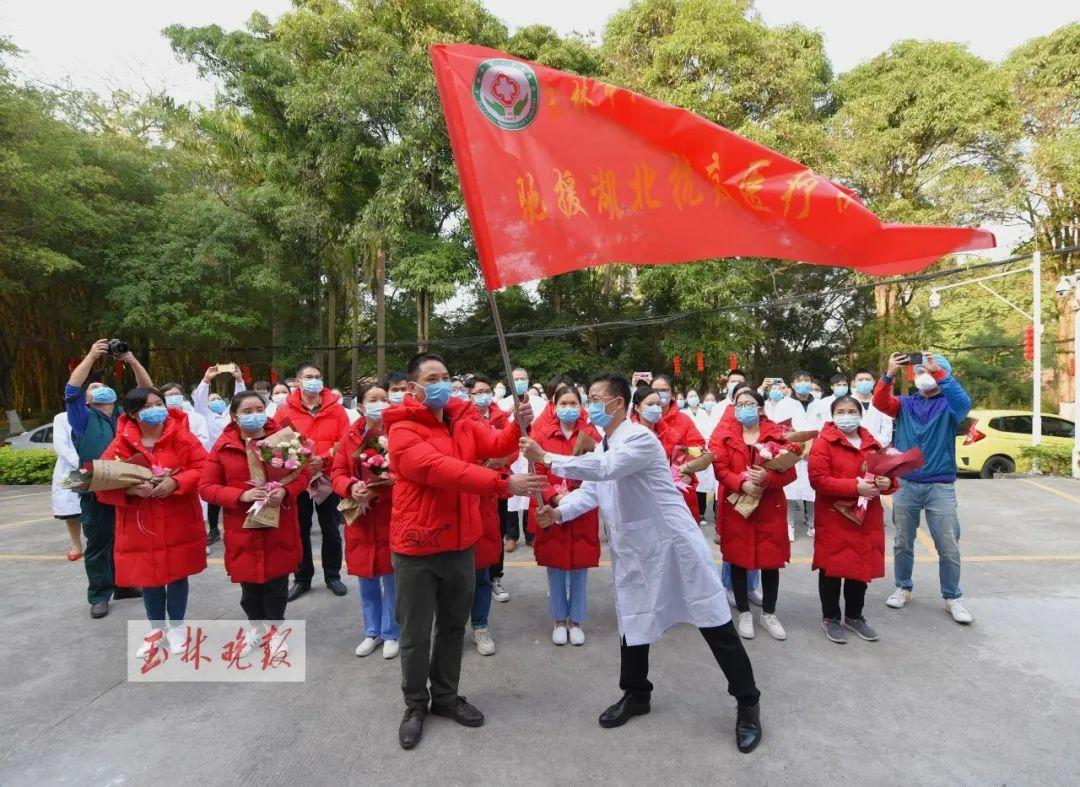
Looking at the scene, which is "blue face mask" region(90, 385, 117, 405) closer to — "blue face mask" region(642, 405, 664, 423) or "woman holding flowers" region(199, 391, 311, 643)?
"woman holding flowers" region(199, 391, 311, 643)

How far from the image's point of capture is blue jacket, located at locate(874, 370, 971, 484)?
434cm

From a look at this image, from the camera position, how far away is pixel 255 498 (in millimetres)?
3590

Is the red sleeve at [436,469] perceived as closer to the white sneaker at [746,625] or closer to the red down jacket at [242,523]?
the red down jacket at [242,523]

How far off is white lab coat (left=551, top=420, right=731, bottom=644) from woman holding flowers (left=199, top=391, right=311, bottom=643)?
200cm

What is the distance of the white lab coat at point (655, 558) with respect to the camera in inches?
114

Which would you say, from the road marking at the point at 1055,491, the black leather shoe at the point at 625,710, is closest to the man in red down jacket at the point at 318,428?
the black leather shoe at the point at 625,710

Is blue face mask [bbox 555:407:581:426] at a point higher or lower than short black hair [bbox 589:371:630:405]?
lower

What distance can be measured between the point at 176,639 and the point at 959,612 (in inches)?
210

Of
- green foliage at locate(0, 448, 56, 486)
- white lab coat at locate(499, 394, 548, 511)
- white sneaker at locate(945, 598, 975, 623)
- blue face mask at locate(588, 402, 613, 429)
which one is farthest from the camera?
green foliage at locate(0, 448, 56, 486)

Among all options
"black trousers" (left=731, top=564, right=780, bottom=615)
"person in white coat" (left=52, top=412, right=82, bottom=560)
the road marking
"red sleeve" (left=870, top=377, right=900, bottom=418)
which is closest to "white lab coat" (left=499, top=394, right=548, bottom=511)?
"black trousers" (left=731, top=564, right=780, bottom=615)

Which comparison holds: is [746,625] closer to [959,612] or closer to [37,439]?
[959,612]

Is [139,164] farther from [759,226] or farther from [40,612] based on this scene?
[759,226]

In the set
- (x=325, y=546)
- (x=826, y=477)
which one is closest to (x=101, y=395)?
(x=325, y=546)

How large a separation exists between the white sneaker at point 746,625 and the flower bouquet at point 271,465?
3114 mm
